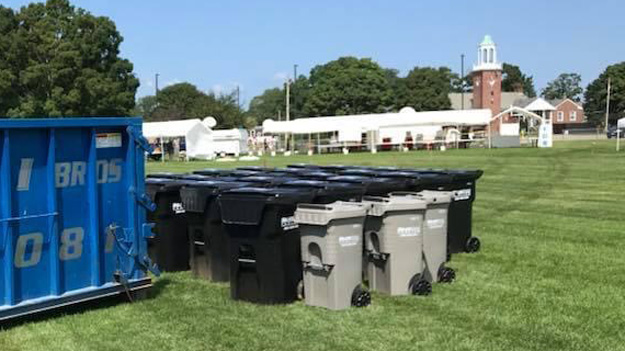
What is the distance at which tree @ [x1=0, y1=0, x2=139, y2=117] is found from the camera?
54406 millimetres

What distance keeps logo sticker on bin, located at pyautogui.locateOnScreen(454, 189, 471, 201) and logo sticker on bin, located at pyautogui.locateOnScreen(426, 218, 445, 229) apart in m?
1.50

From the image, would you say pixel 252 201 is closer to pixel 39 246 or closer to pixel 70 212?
pixel 70 212

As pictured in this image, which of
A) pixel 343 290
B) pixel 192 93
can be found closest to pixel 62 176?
pixel 343 290

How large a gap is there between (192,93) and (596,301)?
346 ft

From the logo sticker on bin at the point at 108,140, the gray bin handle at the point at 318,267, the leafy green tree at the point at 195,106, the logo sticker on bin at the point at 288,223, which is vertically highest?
the leafy green tree at the point at 195,106

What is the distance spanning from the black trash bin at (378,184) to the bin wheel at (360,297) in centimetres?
144

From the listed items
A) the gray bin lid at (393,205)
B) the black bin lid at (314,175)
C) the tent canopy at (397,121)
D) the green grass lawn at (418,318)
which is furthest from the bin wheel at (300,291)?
the tent canopy at (397,121)

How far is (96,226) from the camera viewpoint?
6.51 meters

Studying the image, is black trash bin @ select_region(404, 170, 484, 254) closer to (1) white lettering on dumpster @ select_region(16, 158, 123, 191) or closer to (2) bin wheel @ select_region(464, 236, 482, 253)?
(2) bin wheel @ select_region(464, 236, 482, 253)

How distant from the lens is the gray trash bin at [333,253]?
6.36 meters

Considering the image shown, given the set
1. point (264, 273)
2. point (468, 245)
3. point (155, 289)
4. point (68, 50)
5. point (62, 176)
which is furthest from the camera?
point (68, 50)

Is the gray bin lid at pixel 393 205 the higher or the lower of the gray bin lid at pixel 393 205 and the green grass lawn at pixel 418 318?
the higher

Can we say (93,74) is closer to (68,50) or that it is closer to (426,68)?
(68,50)

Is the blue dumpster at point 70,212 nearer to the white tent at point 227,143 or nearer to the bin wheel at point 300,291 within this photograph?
the bin wheel at point 300,291
